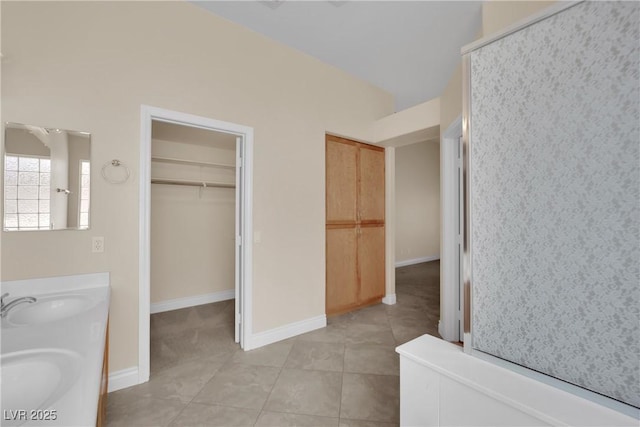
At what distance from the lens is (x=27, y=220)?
5.36 feet

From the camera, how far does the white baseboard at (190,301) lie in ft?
11.6

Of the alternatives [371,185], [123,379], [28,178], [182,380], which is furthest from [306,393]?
[371,185]

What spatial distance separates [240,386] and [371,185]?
8.77 ft

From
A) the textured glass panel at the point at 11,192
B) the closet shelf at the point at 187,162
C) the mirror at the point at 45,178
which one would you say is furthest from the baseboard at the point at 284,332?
the closet shelf at the point at 187,162

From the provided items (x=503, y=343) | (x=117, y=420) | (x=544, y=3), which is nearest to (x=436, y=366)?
(x=503, y=343)

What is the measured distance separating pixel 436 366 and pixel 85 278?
2188 millimetres

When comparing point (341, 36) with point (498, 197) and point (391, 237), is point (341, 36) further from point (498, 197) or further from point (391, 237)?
point (391, 237)

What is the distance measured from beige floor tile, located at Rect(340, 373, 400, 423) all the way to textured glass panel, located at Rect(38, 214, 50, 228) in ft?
7.38

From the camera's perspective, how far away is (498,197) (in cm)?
105

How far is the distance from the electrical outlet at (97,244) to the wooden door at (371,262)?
2607 millimetres

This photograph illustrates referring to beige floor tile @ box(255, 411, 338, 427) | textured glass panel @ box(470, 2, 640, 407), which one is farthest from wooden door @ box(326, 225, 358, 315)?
textured glass panel @ box(470, 2, 640, 407)

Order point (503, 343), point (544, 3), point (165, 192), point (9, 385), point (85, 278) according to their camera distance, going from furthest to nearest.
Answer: point (165, 192) < point (85, 278) < point (544, 3) < point (503, 343) < point (9, 385)

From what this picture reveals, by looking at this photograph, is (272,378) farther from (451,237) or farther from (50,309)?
(451,237)

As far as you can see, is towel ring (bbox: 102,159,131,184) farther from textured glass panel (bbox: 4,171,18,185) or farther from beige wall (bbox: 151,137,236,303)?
beige wall (bbox: 151,137,236,303)
